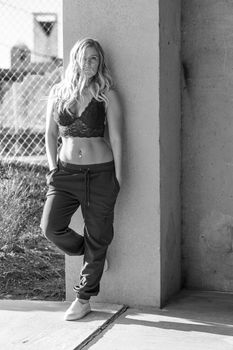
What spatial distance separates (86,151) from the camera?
504 centimetres

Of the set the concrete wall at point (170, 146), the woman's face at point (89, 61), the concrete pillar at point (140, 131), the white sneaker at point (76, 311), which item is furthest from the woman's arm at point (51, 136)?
the white sneaker at point (76, 311)

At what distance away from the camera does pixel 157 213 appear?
5242 mm

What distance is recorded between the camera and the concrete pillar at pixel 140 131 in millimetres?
5172

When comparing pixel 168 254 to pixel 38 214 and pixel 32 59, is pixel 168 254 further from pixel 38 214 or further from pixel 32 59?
pixel 32 59

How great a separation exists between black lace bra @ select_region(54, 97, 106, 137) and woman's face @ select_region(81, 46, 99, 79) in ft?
0.65

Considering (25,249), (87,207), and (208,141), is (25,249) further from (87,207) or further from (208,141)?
(208,141)

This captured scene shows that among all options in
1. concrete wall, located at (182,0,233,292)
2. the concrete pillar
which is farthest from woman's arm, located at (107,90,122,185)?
concrete wall, located at (182,0,233,292)

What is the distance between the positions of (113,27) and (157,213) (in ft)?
4.73

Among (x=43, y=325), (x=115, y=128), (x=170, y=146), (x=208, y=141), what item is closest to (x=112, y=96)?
(x=115, y=128)

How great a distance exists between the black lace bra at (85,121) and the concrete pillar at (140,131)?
29cm

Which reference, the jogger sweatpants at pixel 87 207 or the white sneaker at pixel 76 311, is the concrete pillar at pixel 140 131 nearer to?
the jogger sweatpants at pixel 87 207

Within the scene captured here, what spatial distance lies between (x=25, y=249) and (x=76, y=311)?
1.95 m

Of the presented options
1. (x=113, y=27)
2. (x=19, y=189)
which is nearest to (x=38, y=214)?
(x=19, y=189)

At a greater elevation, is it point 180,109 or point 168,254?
point 180,109
